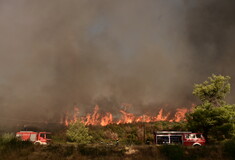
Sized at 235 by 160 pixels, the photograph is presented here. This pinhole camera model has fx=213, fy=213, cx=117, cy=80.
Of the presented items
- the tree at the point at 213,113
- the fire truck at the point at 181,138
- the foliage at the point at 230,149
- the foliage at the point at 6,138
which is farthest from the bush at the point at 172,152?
the foliage at the point at 6,138

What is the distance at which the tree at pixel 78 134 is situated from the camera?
8188cm

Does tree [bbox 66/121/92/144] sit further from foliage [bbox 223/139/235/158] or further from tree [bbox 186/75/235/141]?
foliage [bbox 223/139/235/158]

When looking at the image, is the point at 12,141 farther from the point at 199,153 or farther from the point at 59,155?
the point at 199,153

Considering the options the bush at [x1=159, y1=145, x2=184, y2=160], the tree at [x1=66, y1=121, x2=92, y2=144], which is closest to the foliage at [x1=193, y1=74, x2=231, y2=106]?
the bush at [x1=159, y1=145, x2=184, y2=160]

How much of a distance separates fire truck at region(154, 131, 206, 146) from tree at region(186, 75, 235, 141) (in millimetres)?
6502

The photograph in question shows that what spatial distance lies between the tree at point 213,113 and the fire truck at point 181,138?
6.50 metres

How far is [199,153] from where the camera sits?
2997 cm

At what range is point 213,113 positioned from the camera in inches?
1708

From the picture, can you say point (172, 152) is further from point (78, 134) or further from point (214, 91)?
point (78, 134)

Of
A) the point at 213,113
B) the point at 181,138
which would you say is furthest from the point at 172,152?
the point at 213,113

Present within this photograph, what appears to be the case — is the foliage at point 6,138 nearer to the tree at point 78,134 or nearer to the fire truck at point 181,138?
the fire truck at point 181,138

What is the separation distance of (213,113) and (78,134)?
5514 cm

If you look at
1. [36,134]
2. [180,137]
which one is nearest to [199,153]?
[180,137]

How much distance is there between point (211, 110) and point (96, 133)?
71831 millimetres
